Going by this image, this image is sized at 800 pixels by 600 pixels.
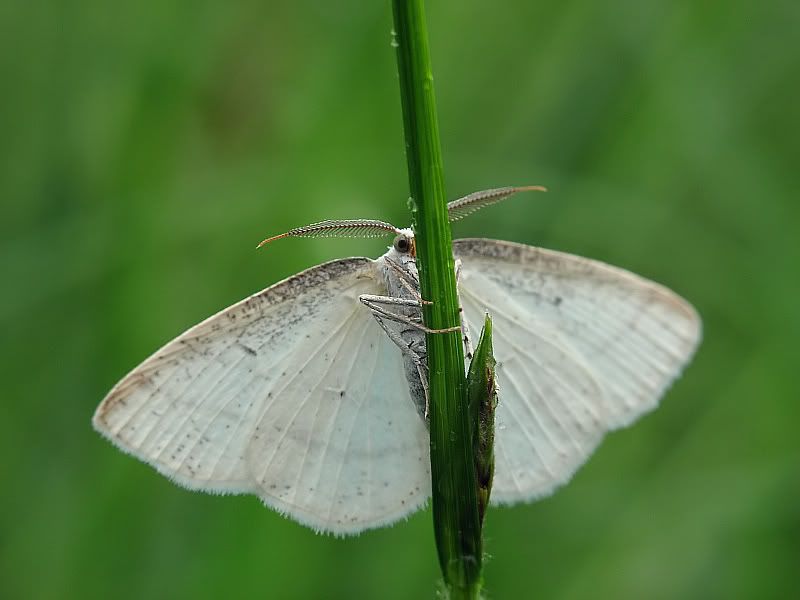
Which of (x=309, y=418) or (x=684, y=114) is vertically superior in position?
(x=684, y=114)

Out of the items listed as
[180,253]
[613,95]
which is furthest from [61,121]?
[613,95]

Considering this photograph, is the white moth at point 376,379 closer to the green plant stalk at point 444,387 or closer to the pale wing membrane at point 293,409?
the pale wing membrane at point 293,409

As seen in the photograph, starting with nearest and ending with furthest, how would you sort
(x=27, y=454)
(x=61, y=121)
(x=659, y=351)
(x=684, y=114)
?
(x=659, y=351)
(x=27, y=454)
(x=61, y=121)
(x=684, y=114)

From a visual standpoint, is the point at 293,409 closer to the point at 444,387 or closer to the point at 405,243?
the point at 405,243

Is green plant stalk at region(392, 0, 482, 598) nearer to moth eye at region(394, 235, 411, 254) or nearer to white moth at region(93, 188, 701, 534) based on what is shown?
white moth at region(93, 188, 701, 534)

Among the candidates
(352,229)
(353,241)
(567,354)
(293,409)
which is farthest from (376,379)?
(353,241)

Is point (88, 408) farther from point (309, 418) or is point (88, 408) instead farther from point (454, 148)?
point (454, 148)
